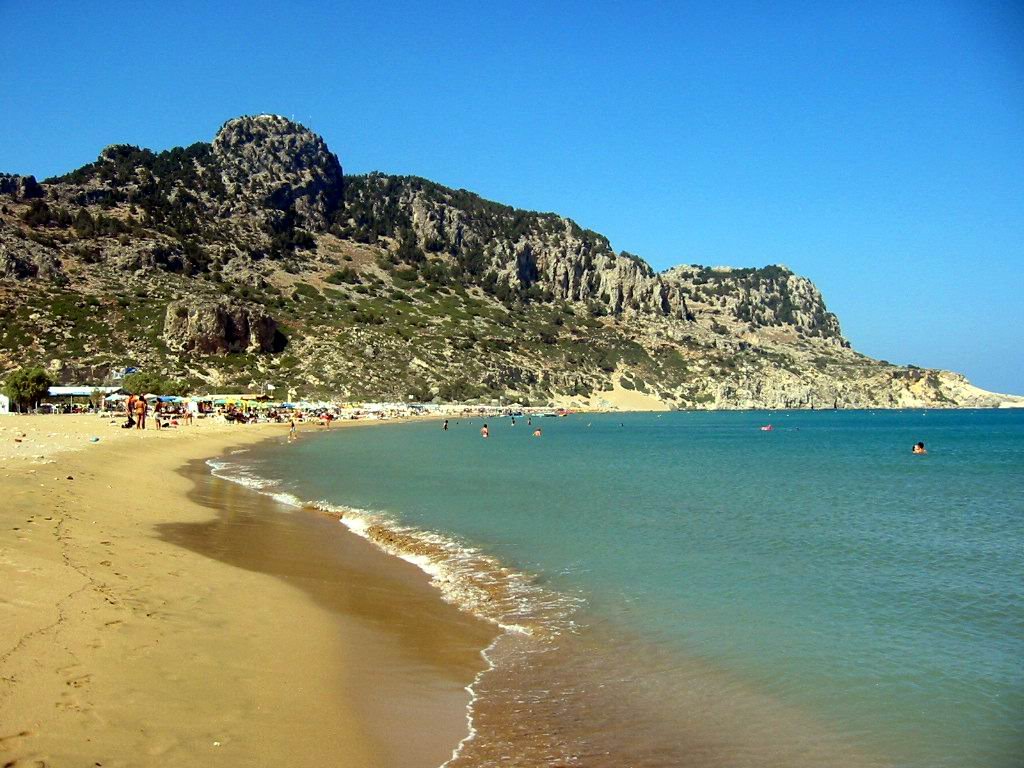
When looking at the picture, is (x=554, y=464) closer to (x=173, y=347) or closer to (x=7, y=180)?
(x=173, y=347)

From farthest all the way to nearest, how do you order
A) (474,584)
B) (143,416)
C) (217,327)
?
(217,327) → (143,416) → (474,584)

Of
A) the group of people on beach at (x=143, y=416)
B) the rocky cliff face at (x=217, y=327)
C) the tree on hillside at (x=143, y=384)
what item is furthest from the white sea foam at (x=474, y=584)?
the rocky cliff face at (x=217, y=327)

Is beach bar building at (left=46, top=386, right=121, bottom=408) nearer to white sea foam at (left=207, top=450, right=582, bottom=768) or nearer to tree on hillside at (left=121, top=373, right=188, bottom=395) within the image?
tree on hillside at (left=121, top=373, right=188, bottom=395)

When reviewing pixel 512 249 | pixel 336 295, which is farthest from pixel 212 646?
pixel 512 249

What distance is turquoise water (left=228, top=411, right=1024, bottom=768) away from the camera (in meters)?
8.61

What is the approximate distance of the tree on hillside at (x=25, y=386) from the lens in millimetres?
60375

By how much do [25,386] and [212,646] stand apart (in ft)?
205

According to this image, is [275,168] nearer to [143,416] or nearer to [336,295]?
[336,295]

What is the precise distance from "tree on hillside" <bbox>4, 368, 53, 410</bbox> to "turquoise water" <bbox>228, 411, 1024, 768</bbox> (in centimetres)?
3562

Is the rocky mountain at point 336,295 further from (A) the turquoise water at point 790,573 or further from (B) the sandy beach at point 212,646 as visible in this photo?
(B) the sandy beach at point 212,646

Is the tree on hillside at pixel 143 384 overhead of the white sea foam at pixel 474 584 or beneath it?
overhead

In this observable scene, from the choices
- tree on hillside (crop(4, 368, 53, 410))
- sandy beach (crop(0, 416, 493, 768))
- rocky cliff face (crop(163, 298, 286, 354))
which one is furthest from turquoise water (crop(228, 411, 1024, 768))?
rocky cliff face (crop(163, 298, 286, 354))

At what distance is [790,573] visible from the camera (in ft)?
49.4

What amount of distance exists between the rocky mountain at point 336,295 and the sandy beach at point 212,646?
8042cm
